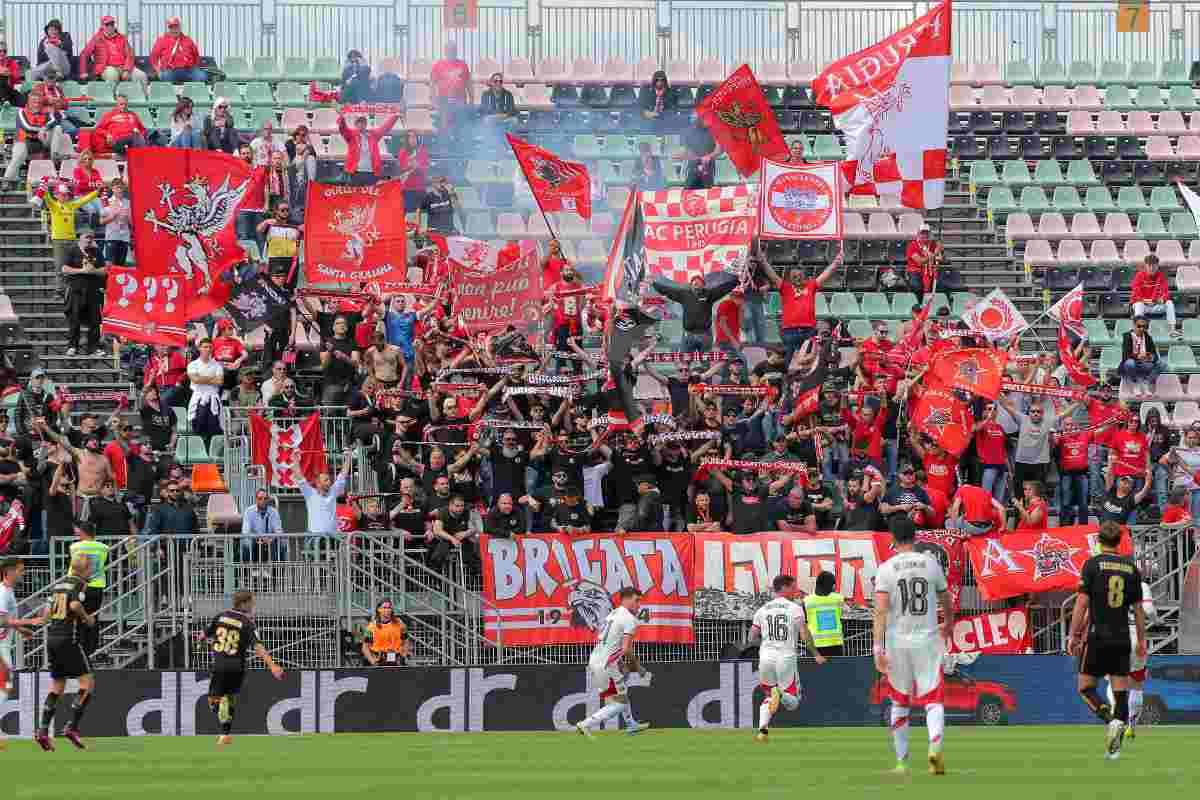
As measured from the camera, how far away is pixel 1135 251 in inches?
1447

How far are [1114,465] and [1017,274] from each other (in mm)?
8339

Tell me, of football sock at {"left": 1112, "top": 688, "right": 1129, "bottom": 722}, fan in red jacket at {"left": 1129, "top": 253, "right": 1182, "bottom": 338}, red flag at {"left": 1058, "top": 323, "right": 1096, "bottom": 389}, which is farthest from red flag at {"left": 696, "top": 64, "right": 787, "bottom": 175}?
football sock at {"left": 1112, "top": 688, "right": 1129, "bottom": 722}

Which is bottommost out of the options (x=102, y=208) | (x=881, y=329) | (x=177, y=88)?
(x=881, y=329)

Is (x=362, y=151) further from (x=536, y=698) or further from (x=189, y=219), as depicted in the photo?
(x=536, y=698)

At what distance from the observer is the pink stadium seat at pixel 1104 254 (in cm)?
3647

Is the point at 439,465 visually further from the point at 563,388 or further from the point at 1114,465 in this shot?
the point at 1114,465

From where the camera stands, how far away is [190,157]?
28.4 m

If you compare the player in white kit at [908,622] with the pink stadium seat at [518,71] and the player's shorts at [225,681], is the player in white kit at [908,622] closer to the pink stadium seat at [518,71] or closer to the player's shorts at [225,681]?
the player's shorts at [225,681]

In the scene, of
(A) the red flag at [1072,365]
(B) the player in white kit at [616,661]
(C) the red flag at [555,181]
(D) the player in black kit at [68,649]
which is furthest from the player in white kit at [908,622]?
(C) the red flag at [555,181]

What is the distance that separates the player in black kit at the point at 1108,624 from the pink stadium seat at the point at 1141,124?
950 inches

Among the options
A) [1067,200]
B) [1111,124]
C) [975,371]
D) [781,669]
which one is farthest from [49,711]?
[1111,124]

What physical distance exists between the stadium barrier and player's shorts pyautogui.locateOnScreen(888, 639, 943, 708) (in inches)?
354

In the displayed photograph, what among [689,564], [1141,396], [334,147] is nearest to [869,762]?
[689,564]

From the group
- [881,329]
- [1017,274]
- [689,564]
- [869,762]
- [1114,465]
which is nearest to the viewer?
[869,762]
